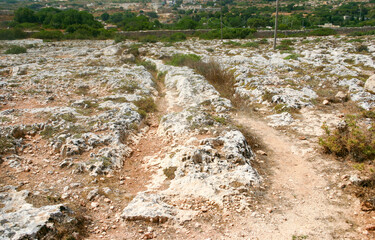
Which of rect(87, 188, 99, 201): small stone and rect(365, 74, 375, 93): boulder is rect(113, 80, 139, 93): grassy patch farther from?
rect(365, 74, 375, 93): boulder

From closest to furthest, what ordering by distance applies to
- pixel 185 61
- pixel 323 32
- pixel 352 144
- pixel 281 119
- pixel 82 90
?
1. pixel 352 144
2. pixel 281 119
3. pixel 82 90
4. pixel 185 61
5. pixel 323 32

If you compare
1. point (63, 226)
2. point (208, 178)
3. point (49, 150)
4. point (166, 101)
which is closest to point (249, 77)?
point (166, 101)

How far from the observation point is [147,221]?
15.7ft

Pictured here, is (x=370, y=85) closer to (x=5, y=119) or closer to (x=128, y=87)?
(x=128, y=87)

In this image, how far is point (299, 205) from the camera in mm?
5246

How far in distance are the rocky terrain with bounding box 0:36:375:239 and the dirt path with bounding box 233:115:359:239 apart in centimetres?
2

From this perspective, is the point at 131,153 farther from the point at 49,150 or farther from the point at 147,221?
the point at 147,221

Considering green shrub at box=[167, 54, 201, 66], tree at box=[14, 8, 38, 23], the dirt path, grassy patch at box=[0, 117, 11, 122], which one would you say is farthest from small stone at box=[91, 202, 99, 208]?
tree at box=[14, 8, 38, 23]

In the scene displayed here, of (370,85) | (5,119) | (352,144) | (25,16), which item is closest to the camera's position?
(352,144)

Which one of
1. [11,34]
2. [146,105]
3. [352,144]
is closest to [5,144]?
[146,105]

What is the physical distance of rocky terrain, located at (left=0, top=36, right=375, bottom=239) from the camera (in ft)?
15.3

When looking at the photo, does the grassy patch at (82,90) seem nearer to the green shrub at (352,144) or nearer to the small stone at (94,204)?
the small stone at (94,204)

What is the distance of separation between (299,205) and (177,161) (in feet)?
9.24

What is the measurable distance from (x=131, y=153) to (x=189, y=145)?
1.72 meters
